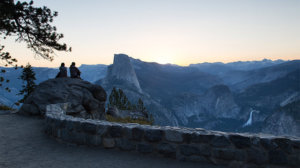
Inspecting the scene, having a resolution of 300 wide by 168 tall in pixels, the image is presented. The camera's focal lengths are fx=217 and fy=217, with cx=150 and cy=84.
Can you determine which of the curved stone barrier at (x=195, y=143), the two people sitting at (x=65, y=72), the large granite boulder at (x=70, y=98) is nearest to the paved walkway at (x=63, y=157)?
the curved stone barrier at (x=195, y=143)

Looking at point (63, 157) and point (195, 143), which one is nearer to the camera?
point (195, 143)

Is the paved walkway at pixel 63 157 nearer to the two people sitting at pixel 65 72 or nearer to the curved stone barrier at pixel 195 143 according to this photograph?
the curved stone barrier at pixel 195 143

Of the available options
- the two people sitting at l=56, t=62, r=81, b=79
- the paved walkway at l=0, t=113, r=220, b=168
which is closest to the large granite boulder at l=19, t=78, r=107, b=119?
the two people sitting at l=56, t=62, r=81, b=79

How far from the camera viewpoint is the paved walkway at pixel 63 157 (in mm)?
5922

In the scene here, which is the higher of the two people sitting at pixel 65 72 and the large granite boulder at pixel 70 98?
the two people sitting at pixel 65 72

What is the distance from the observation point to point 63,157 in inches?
257

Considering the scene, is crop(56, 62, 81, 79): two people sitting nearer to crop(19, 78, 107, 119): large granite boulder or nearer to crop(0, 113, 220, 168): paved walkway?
crop(19, 78, 107, 119): large granite boulder

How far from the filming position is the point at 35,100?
1445cm

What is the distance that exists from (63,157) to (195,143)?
12.9 feet

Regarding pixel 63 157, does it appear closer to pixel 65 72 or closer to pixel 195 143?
pixel 195 143

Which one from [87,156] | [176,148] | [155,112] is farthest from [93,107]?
[155,112]

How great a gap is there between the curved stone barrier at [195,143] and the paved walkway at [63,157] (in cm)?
24

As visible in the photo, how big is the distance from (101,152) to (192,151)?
9.26 feet

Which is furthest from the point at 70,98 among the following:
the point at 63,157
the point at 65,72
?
the point at 63,157
